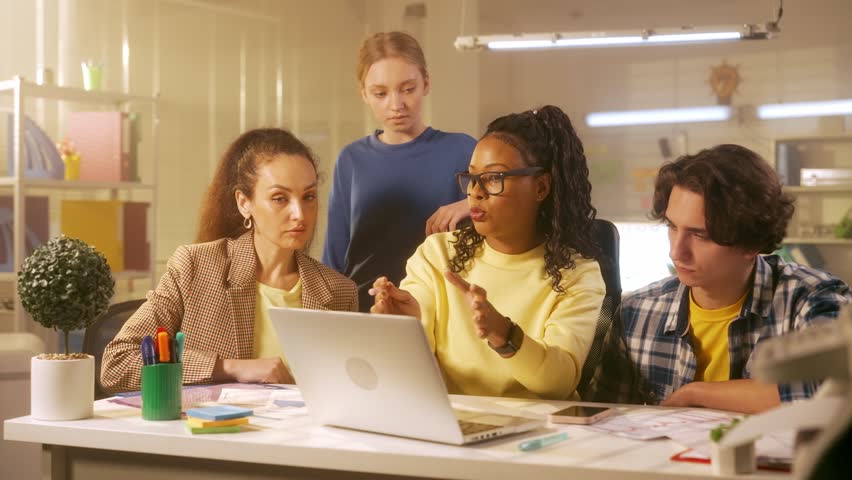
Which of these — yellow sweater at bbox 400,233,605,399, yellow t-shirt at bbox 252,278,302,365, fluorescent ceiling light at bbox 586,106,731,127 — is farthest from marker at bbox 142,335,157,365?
fluorescent ceiling light at bbox 586,106,731,127

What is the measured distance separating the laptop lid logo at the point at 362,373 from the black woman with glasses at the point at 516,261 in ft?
1.57

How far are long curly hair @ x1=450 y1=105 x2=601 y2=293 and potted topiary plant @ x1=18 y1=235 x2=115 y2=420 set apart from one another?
2.83 feet

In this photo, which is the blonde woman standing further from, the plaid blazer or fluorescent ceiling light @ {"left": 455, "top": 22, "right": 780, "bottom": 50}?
fluorescent ceiling light @ {"left": 455, "top": 22, "right": 780, "bottom": 50}

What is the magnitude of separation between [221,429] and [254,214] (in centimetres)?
88

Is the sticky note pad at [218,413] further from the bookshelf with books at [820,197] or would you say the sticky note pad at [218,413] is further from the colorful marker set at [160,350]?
the bookshelf with books at [820,197]

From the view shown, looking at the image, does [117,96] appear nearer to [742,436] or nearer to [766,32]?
[766,32]

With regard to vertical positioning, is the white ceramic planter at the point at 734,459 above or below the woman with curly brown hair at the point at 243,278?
below

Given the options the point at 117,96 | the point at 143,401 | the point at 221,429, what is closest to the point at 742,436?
the point at 221,429

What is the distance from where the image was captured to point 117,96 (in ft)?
15.3

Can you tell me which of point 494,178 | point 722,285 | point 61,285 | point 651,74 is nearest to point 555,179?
point 494,178

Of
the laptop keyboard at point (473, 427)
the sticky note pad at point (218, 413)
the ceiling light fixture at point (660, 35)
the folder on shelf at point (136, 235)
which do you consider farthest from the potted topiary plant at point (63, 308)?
the folder on shelf at point (136, 235)

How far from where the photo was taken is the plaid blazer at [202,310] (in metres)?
2.16

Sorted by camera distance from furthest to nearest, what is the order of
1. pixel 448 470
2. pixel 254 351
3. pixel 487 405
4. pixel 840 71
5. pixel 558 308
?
pixel 840 71
pixel 254 351
pixel 558 308
pixel 487 405
pixel 448 470

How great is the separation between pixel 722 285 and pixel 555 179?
47 centimetres
